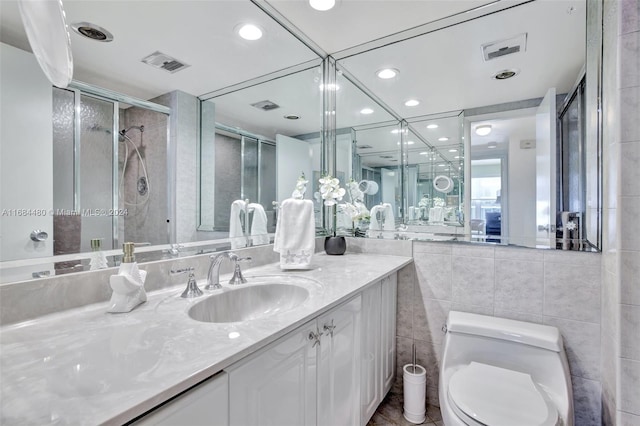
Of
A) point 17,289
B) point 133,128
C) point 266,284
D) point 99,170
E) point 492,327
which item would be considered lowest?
point 492,327

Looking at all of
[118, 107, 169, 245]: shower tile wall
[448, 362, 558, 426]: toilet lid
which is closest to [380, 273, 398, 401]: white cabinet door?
[448, 362, 558, 426]: toilet lid

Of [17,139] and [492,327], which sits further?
[492,327]

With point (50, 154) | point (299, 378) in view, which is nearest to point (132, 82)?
point (50, 154)

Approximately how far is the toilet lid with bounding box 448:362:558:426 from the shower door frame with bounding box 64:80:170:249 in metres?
1.38

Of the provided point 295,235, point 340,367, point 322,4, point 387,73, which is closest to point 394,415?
point 340,367

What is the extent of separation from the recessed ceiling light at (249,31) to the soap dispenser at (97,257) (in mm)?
1286

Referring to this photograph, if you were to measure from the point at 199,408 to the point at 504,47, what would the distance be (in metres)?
2.20

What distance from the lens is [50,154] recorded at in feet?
3.11

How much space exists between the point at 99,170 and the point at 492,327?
183cm

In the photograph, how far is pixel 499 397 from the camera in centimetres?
120

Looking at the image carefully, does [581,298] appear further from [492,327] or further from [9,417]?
[9,417]

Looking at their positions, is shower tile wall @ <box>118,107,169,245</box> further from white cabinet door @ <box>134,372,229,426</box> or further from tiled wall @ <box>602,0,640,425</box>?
tiled wall @ <box>602,0,640,425</box>

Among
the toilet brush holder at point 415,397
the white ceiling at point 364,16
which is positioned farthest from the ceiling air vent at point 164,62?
the toilet brush holder at point 415,397

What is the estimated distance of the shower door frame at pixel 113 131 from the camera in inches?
39.4
